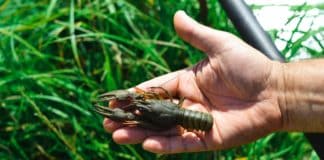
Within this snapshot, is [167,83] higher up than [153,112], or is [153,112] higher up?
[167,83]

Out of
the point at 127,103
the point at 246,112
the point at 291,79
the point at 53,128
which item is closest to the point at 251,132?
the point at 246,112

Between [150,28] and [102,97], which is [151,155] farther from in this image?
[150,28]

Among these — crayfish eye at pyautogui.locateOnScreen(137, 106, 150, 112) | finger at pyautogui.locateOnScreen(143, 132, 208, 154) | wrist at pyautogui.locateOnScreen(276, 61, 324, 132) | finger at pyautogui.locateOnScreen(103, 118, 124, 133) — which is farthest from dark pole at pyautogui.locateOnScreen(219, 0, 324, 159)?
finger at pyautogui.locateOnScreen(103, 118, 124, 133)

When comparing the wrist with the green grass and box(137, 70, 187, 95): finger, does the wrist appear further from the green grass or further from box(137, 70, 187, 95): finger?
box(137, 70, 187, 95): finger

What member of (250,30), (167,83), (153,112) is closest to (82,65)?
(167,83)

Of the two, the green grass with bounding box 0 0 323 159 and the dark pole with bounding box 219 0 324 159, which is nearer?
the dark pole with bounding box 219 0 324 159

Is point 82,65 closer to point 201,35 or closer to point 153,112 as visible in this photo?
point 153,112
